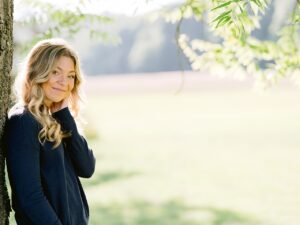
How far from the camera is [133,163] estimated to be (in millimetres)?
15422

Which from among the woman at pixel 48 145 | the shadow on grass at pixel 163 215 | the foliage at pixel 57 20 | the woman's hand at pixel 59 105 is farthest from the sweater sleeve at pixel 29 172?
the shadow on grass at pixel 163 215

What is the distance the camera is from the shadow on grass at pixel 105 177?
12637 millimetres

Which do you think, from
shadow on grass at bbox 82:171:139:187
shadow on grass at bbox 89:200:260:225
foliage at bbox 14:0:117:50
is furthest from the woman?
shadow on grass at bbox 82:171:139:187

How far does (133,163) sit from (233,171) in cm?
277

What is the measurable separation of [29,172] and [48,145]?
0.60ft

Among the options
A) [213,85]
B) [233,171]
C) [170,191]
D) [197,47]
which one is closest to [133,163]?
[233,171]

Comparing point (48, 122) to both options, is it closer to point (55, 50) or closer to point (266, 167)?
point (55, 50)

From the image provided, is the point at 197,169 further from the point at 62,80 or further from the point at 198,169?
the point at 62,80

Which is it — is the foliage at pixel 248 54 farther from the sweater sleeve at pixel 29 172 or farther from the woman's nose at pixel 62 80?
the sweater sleeve at pixel 29 172

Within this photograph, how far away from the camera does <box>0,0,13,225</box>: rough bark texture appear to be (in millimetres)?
3078

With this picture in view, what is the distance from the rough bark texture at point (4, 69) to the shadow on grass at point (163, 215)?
5.81 m

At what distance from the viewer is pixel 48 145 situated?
9.58 feet

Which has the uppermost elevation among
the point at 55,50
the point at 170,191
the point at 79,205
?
the point at 55,50

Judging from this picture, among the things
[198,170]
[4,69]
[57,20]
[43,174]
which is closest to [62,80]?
[4,69]
